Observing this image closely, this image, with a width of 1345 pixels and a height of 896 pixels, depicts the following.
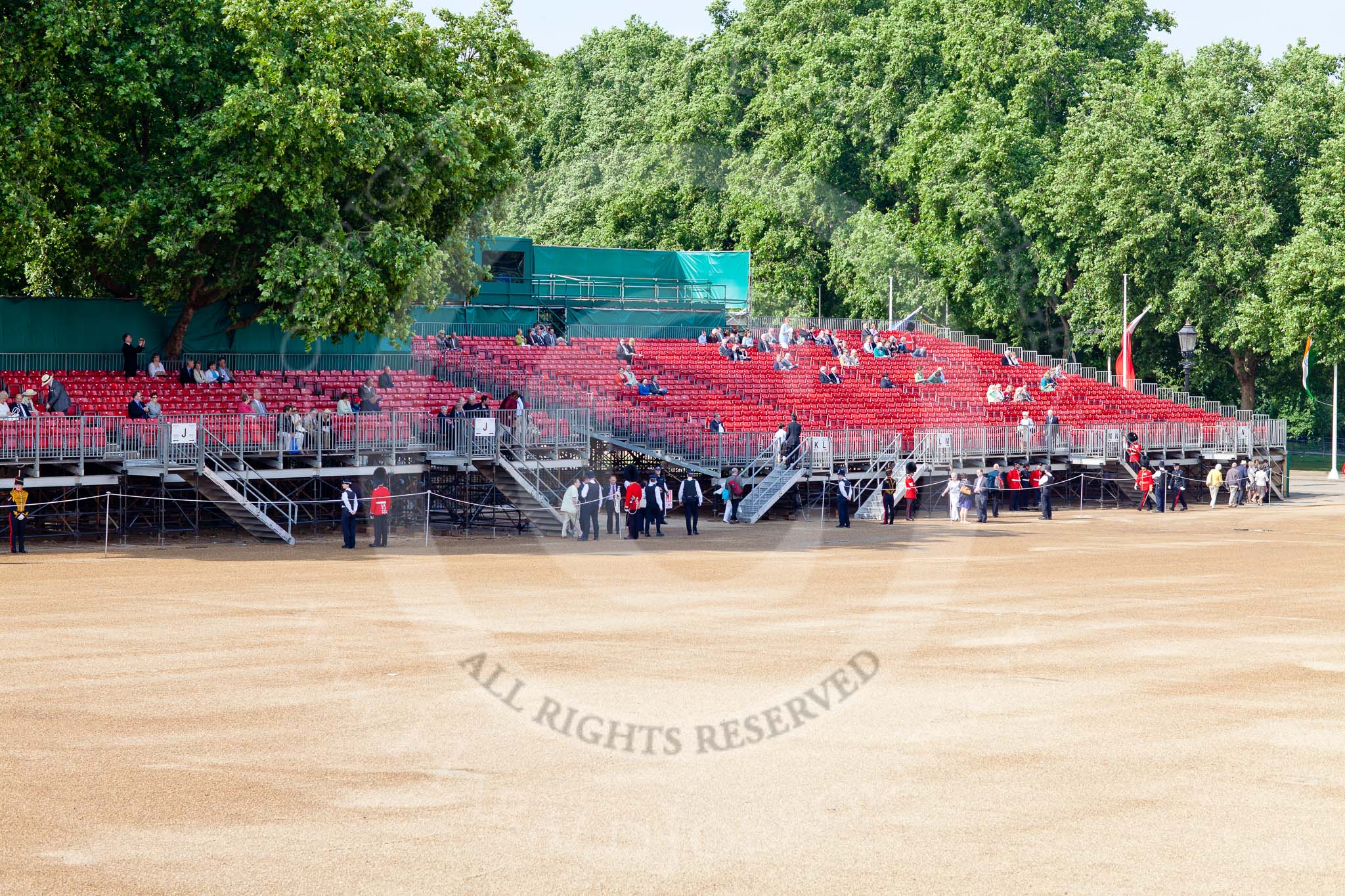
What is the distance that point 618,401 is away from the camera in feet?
139

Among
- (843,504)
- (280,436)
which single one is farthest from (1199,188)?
(280,436)

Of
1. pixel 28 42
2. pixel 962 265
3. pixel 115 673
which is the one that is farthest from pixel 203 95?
pixel 962 265

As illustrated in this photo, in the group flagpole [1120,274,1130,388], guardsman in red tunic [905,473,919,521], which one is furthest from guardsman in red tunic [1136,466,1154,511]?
flagpole [1120,274,1130,388]

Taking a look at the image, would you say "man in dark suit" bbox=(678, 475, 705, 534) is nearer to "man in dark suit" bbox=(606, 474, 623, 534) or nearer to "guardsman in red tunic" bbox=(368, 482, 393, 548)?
"man in dark suit" bbox=(606, 474, 623, 534)

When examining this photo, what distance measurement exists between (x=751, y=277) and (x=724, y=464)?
32.6 m

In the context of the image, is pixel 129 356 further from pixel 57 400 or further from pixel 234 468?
pixel 234 468

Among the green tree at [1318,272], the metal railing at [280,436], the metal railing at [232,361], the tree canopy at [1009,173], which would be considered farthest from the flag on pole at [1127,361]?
the metal railing at [232,361]

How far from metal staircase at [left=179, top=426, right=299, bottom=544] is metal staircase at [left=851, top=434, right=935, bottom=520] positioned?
1455 cm

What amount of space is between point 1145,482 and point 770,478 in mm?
12110

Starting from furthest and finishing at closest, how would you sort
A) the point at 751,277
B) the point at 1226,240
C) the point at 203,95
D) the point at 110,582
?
the point at 751,277
the point at 1226,240
the point at 203,95
the point at 110,582

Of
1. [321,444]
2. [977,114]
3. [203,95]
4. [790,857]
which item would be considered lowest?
[790,857]

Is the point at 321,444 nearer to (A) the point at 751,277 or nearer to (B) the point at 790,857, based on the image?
(B) the point at 790,857

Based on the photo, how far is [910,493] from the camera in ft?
128

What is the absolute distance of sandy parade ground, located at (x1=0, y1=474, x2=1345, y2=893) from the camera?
9.41 meters
